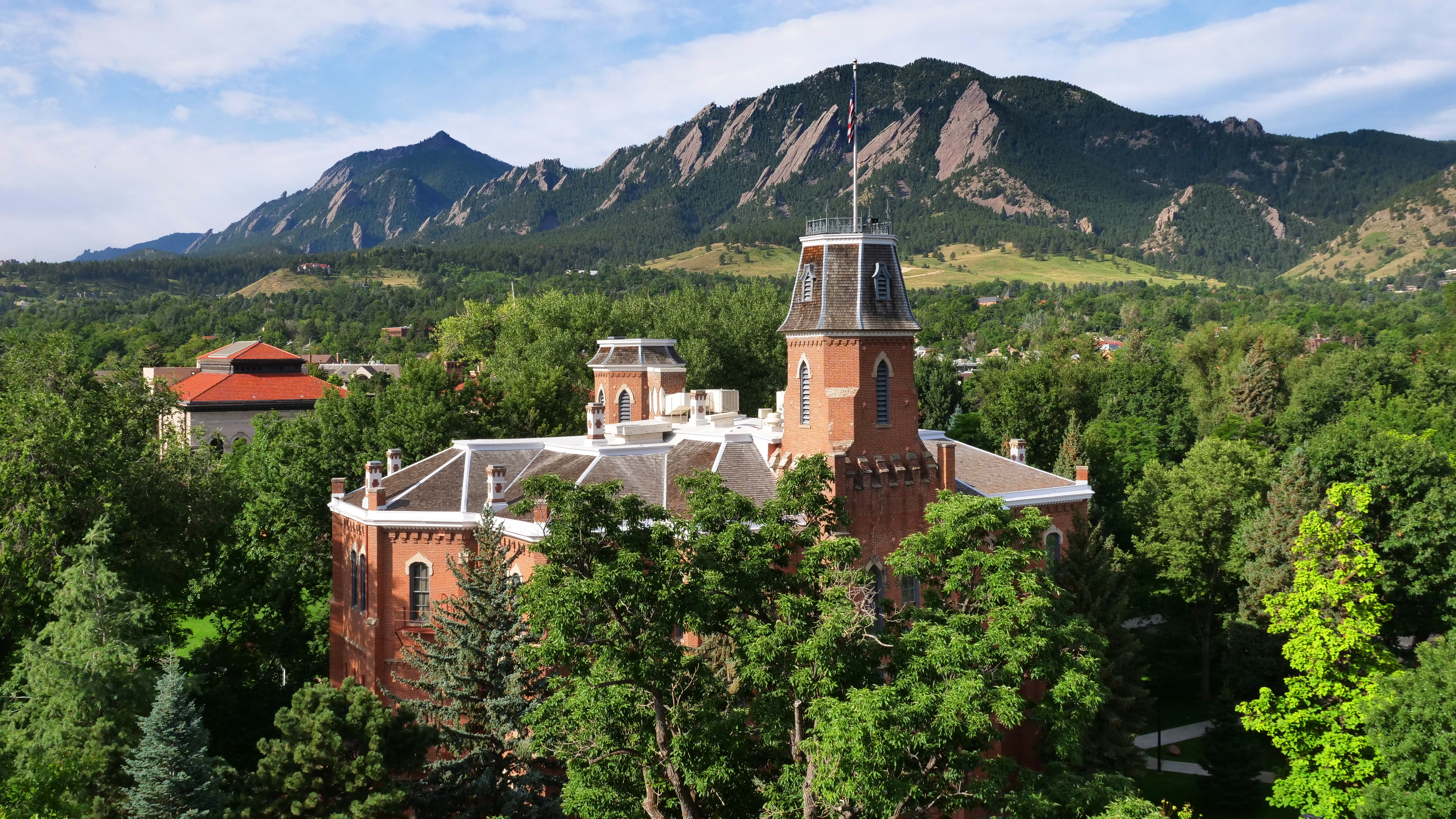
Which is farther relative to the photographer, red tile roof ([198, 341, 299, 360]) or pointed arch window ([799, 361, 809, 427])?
red tile roof ([198, 341, 299, 360])

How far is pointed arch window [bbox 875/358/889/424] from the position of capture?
3547cm

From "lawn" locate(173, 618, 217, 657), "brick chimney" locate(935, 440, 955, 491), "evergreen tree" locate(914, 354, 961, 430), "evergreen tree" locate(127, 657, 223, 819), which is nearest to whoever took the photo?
"evergreen tree" locate(127, 657, 223, 819)

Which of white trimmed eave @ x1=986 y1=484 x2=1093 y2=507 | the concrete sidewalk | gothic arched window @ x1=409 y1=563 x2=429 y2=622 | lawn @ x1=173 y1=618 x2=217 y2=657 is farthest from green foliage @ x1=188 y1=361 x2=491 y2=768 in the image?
the concrete sidewalk

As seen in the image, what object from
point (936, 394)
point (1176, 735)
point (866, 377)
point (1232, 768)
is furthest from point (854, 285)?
point (936, 394)

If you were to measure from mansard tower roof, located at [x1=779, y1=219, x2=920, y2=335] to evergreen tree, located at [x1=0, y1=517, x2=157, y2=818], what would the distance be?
22002 mm

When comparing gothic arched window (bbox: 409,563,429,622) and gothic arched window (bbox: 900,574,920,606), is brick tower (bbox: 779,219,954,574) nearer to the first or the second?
gothic arched window (bbox: 900,574,920,606)

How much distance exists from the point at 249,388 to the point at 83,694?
2838 inches

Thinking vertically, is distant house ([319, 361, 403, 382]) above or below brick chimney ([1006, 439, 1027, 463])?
above

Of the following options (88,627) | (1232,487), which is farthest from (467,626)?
(1232,487)

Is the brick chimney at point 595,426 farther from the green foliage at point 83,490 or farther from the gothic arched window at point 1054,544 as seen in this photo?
the gothic arched window at point 1054,544

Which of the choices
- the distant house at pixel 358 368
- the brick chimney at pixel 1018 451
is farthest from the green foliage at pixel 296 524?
the distant house at pixel 358 368

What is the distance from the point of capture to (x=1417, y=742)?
95.1 feet

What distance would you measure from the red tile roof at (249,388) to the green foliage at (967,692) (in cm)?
7700

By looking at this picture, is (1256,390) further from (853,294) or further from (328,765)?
(328,765)
